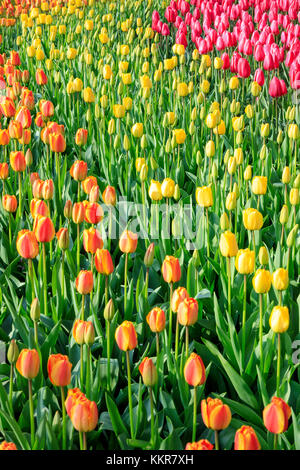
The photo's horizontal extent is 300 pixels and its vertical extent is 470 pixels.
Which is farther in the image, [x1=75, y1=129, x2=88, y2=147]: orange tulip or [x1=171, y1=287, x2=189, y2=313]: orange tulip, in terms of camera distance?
[x1=75, y1=129, x2=88, y2=147]: orange tulip

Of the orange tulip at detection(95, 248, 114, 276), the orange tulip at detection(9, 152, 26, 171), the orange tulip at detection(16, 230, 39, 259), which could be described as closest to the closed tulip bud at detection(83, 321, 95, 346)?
the orange tulip at detection(95, 248, 114, 276)

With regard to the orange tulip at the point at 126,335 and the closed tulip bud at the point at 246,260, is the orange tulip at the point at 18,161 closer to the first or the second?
the closed tulip bud at the point at 246,260

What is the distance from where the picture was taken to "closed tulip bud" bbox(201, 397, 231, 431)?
1.23 metres

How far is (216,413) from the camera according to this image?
1.23 meters

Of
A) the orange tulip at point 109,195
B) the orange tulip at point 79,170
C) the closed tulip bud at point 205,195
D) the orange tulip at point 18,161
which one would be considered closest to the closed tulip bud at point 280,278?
the closed tulip bud at point 205,195

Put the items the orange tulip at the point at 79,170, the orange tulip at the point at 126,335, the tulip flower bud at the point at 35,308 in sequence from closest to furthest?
the orange tulip at the point at 126,335
the tulip flower bud at the point at 35,308
the orange tulip at the point at 79,170

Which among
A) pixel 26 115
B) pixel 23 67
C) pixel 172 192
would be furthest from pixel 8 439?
pixel 23 67

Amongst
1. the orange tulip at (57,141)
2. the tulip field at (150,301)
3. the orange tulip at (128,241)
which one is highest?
the orange tulip at (57,141)

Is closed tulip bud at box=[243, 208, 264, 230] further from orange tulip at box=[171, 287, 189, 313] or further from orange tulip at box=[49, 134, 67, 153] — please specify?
orange tulip at box=[49, 134, 67, 153]

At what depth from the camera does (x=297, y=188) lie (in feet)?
7.95

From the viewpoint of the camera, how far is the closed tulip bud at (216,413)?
4.03ft

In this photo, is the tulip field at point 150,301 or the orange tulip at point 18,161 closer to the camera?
the tulip field at point 150,301

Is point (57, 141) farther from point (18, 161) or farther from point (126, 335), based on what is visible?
point (126, 335)
